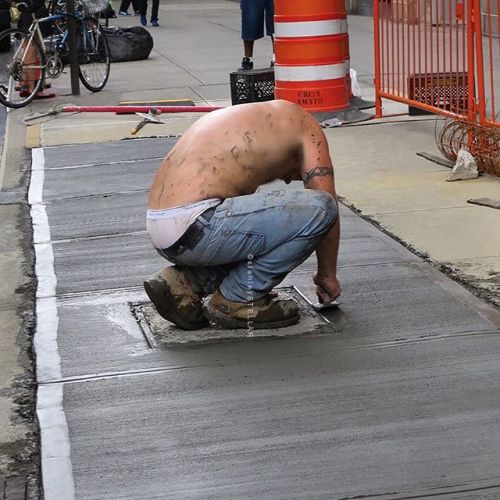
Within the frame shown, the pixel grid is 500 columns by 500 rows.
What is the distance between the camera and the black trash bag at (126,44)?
16.9 m

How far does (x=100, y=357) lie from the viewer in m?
4.85

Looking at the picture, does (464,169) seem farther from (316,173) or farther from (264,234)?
(264,234)

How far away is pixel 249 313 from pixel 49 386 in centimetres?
97

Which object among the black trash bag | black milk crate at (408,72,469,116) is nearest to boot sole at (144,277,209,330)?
black milk crate at (408,72,469,116)

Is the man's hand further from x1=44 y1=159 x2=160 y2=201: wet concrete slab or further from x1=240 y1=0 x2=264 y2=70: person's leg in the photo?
x1=240 y1=0 x2=264 y2=70: person's leg

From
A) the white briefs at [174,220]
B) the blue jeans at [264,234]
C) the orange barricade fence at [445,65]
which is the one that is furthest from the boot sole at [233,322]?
the orange barricade fence at [445,65]

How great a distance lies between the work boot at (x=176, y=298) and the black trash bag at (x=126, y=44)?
12.2 meters

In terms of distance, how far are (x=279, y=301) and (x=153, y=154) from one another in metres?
4.59

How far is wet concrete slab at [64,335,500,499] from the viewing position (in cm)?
361

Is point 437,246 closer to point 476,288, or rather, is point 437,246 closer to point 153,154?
point 476,288

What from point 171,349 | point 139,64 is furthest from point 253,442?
point 139,64

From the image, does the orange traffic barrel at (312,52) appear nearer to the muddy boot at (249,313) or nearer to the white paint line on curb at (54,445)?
the muddy boot at (249,313)

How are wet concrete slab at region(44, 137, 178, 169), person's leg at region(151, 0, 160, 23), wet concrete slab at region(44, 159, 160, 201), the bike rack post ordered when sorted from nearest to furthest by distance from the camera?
1. wet concrete slab at region(44, 159, 160, 201)
2. wet concrete slab at region(44, 137, 178, 169)
3. the bike rack post
4. person's leg at region(151, 0, 160, 23)

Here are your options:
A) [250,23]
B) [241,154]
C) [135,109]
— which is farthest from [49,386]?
[250,23]
